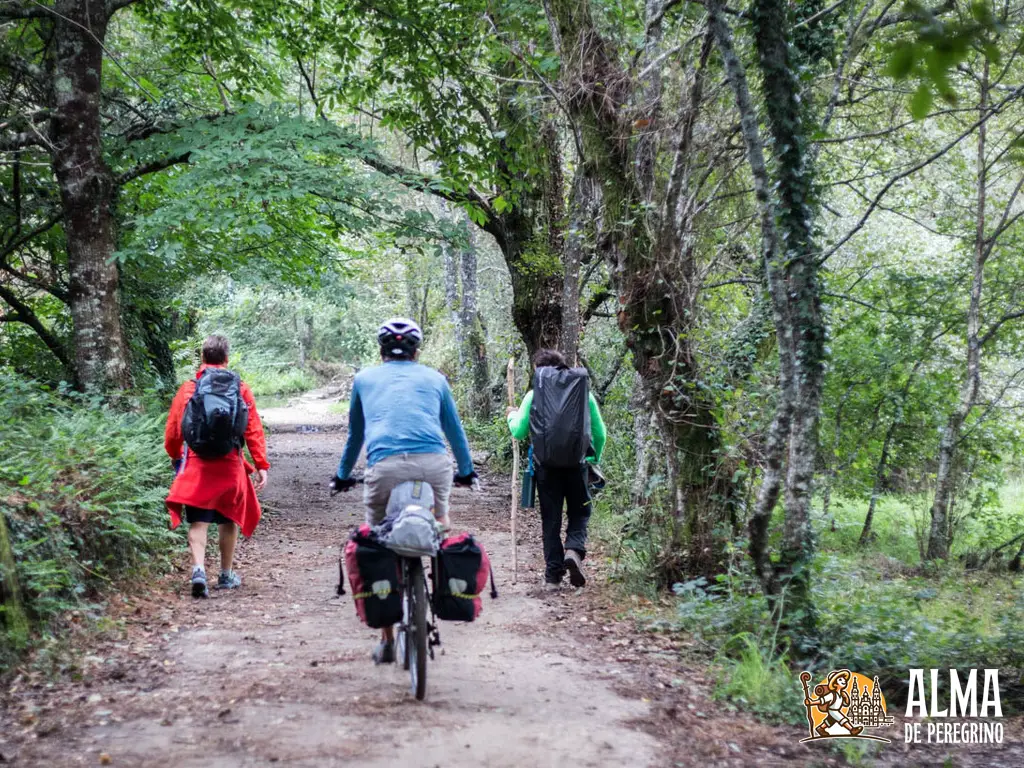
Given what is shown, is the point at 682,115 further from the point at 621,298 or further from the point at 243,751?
the point at 243,751

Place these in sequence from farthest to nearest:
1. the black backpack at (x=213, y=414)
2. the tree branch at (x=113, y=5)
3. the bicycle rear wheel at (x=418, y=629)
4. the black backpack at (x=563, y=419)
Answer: the tree branch at (x=113, y=5)
the black backpack at (x=563, y=419)
the black backpack at (x=213, y=414)
the bicycle rear wheel at (x=418, y=629)

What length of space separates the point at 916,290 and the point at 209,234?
10.4 m

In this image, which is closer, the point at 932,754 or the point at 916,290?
the point at 932,754

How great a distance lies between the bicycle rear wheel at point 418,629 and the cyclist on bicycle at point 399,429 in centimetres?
43

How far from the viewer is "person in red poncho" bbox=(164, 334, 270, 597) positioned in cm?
690

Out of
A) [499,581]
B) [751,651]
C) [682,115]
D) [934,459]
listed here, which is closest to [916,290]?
[934,459]

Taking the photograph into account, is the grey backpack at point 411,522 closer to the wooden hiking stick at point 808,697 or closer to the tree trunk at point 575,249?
the wooden hiking stick at point 808,697

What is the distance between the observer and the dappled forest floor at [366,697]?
376cm

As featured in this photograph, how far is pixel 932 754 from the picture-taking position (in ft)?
14.3

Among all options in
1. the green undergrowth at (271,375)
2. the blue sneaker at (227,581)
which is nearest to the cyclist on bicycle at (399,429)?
the blue sneaker at (227,581)

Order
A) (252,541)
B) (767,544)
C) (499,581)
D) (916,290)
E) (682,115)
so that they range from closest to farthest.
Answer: (767,544) < (682,115) < (499,581) < (252,541) < (916,290)

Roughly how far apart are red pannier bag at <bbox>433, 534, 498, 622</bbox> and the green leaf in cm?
304

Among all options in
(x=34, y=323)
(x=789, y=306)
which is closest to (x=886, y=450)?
(x=789, y=306)

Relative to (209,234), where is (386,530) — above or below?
below
